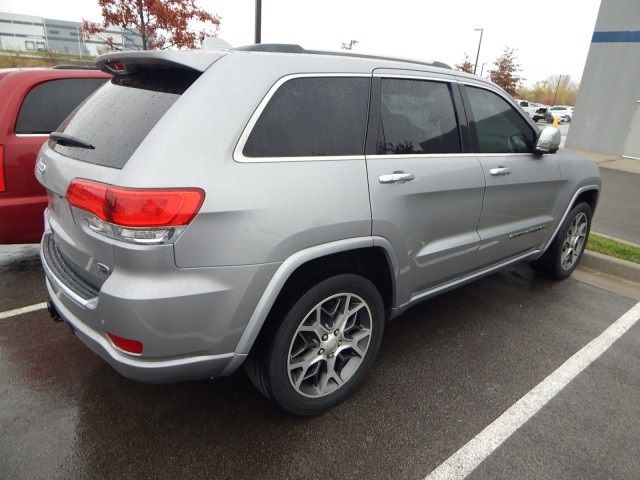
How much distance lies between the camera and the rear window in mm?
1976

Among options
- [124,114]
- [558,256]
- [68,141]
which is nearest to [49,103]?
[68,141]

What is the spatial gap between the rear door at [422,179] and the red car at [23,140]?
291 centimetres

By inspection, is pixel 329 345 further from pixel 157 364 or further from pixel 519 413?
pixel 519 413

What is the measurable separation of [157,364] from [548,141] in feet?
10.1

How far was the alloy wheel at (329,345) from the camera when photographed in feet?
7.70

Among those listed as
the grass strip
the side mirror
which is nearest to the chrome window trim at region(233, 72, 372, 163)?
the side mirror

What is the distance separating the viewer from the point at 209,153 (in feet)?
6.10

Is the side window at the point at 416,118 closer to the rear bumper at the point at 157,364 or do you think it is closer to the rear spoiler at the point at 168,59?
the rear spoiler at the point at 168,59

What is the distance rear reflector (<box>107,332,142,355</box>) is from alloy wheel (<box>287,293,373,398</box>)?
0.69 meters

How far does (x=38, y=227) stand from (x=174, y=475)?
8.77ft

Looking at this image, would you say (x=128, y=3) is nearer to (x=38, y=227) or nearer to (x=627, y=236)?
(x=38, y=227)

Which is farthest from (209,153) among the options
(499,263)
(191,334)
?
(499,263)

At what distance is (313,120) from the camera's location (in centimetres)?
221

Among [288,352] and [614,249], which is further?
[614,249]
